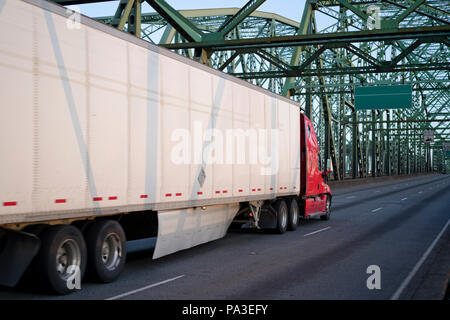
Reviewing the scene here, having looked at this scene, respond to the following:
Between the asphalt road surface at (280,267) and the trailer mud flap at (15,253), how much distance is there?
718mm

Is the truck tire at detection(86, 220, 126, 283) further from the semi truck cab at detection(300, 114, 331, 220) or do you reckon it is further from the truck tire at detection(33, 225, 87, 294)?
the semi truck cab at detection(300, 114, 331, 220)

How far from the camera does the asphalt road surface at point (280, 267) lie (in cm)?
852

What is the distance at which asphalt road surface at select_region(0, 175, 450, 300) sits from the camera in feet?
27.9

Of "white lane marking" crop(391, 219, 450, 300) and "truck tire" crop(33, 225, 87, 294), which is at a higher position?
"truck tire" crop(33, 225, 87, 294)

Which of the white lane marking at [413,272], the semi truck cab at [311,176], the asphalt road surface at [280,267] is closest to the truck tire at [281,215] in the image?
the asphalt road surface at [280,267]

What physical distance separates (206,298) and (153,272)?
245cm

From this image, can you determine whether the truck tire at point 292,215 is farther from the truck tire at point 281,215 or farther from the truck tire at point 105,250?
the truck tire at point 105,250

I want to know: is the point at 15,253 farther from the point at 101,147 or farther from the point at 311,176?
the point at 311,176

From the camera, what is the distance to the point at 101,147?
29.3ft

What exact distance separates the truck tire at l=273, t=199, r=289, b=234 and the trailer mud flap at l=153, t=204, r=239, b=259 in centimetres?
245

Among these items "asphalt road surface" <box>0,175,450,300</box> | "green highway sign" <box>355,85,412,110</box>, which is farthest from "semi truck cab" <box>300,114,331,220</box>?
"green highway sign" <box>355,85,412,110</box>
